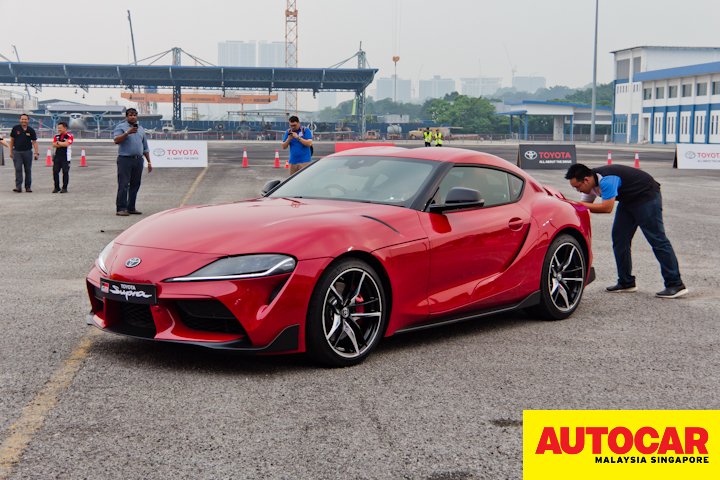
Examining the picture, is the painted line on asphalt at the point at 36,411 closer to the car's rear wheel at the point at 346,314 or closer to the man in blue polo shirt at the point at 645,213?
the car's rear wheel at the point at 346,314

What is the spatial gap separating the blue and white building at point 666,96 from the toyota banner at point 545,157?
52031 mm

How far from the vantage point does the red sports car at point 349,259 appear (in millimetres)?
5234

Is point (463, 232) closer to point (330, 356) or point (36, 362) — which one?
point (330, 356)

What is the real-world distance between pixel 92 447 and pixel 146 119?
14689cm

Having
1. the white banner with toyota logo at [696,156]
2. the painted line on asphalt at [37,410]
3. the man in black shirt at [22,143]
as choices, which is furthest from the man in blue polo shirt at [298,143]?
the white banner with toyota logo at [696,156]

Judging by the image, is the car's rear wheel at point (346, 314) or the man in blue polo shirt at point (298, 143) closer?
the car's rear wheel at point (346, 314)

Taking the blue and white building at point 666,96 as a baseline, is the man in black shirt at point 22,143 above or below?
below

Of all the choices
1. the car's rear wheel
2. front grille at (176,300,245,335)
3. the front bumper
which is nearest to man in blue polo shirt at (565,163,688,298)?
the car's rear wheel

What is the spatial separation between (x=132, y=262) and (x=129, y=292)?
0.21 m

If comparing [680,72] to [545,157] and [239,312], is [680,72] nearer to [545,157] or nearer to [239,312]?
[545,157]

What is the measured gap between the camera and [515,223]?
677 centimetres

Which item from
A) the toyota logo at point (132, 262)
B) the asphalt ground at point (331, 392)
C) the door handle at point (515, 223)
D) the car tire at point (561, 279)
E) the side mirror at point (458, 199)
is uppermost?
the side mirror at point (458, 199)

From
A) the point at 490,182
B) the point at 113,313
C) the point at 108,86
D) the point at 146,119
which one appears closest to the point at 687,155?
the point at 490,182

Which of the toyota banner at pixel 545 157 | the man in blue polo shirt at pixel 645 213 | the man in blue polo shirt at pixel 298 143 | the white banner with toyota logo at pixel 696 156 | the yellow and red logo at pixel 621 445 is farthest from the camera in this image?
the white banner with toyota logo at pixel 696 156
